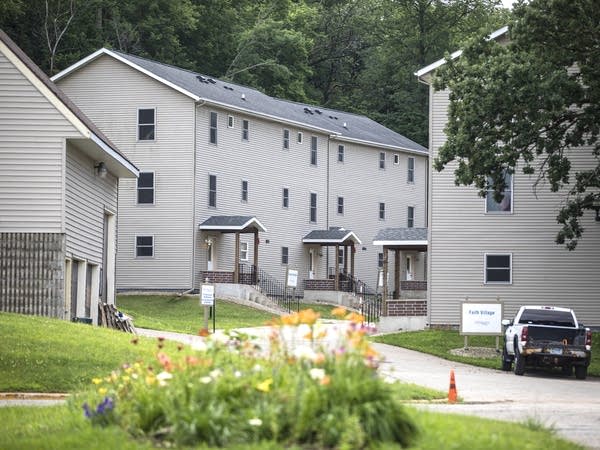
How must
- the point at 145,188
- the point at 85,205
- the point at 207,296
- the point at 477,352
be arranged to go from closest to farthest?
the point at 207,296, the point at 85,205, the point at 477,352, the point at 145,188

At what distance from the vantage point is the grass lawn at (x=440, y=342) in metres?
39.8

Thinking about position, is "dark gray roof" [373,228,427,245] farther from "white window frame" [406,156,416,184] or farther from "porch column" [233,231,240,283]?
"white window frame" [406,156,416,184]

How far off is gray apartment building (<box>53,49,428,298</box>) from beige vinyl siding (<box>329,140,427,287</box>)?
0.09 m

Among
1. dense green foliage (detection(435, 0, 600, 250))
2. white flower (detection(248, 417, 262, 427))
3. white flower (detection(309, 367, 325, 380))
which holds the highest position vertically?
dense green foliage (detection(435, 0, 600, 250))

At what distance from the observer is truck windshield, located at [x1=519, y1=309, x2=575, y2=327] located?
118ft

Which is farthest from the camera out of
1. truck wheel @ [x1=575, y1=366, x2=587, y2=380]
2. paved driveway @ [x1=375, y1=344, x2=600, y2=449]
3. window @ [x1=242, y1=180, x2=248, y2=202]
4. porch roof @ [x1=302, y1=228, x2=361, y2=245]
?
porch roof @ [x1=302, y1=228, x2=361, y2=245]

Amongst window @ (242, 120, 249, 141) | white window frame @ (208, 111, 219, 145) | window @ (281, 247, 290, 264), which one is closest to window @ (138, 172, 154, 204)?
white window frame @ (208, 111, 219, 145)

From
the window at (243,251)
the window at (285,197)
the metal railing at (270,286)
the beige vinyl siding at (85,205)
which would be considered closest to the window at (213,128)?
the window at (243,251)

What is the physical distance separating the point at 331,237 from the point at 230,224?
9709 millimetres

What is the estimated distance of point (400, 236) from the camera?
54.8 meters

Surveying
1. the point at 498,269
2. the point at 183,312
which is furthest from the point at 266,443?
the point at 183,312

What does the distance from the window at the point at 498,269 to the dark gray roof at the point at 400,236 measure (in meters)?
6.11

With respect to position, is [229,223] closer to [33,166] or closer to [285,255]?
[285,255]

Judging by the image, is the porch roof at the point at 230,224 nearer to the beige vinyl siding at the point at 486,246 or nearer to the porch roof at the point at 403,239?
the porch roof at the point at 403,239
